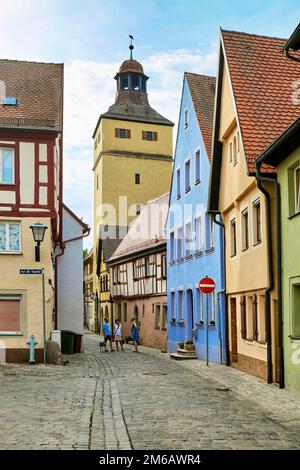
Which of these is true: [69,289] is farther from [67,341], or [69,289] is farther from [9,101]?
[9,101]

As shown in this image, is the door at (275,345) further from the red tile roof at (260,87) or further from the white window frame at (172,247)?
the white window frame at (172,247)

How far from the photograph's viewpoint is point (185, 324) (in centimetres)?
2881

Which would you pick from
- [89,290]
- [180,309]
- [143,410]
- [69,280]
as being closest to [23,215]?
[69,280]

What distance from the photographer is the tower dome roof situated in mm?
69125

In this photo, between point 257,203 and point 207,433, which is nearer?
point 207,433

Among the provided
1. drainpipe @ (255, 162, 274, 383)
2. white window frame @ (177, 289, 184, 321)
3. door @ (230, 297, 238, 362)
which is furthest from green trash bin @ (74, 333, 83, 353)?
drainpipe @ (255, 162, 274, 383)

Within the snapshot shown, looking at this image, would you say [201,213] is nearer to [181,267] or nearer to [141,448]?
A: [181,267]

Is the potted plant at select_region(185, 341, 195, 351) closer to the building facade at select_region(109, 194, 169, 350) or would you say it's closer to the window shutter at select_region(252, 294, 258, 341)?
the building facade at select_region(109, 194, 169, 350)

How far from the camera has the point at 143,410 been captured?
11.4m

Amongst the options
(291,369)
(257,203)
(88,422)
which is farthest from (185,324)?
(88,422)

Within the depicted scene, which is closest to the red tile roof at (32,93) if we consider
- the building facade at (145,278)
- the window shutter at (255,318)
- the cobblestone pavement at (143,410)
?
the cobblestone pavement at (143,410)

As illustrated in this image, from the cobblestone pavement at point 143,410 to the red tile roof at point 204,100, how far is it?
991cm

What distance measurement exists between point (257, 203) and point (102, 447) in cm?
1065

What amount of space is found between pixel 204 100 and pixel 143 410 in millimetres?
17978
